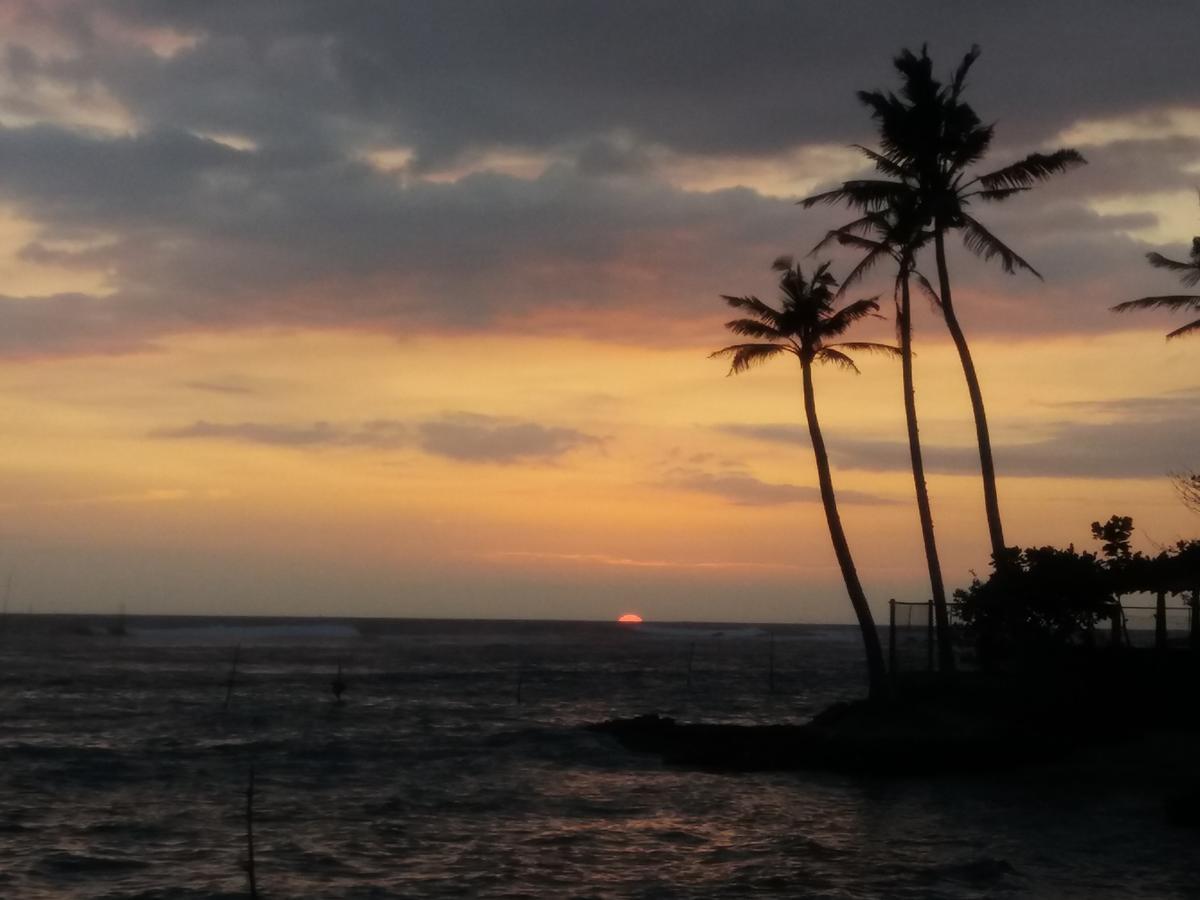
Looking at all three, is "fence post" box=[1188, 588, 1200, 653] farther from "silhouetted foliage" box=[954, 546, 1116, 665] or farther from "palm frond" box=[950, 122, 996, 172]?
"palm frond" box=[950, 122, 996, 172]

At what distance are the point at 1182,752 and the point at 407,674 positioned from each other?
6329 cm

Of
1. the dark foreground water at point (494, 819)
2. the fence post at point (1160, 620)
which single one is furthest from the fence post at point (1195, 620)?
the dark foreground water at point (494, 819)

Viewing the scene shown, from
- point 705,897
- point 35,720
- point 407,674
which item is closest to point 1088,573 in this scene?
point 705,897

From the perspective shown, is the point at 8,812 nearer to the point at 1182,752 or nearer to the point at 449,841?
the point at 449,841

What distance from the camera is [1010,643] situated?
120 ft

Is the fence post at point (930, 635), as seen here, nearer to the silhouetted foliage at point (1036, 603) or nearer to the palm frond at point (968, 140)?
the silhouetted foliage at point (1036, 603)

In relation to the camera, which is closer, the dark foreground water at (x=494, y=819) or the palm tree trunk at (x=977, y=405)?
the dark foreground water at (x=494, y=819)

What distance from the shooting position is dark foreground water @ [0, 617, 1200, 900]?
906 inches

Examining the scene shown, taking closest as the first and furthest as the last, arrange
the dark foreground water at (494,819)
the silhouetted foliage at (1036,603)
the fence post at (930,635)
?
the dark foreground water at (494,819)
the silhouetted foliage at (1036,603)
the fence post at (930,635)

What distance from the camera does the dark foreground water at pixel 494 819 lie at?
75.5ft

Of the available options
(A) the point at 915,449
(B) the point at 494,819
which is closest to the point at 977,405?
(A) the point at 915,449

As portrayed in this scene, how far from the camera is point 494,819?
3022 cm

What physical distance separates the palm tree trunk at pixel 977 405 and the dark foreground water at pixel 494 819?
8.10 metres

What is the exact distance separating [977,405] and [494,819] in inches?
712
